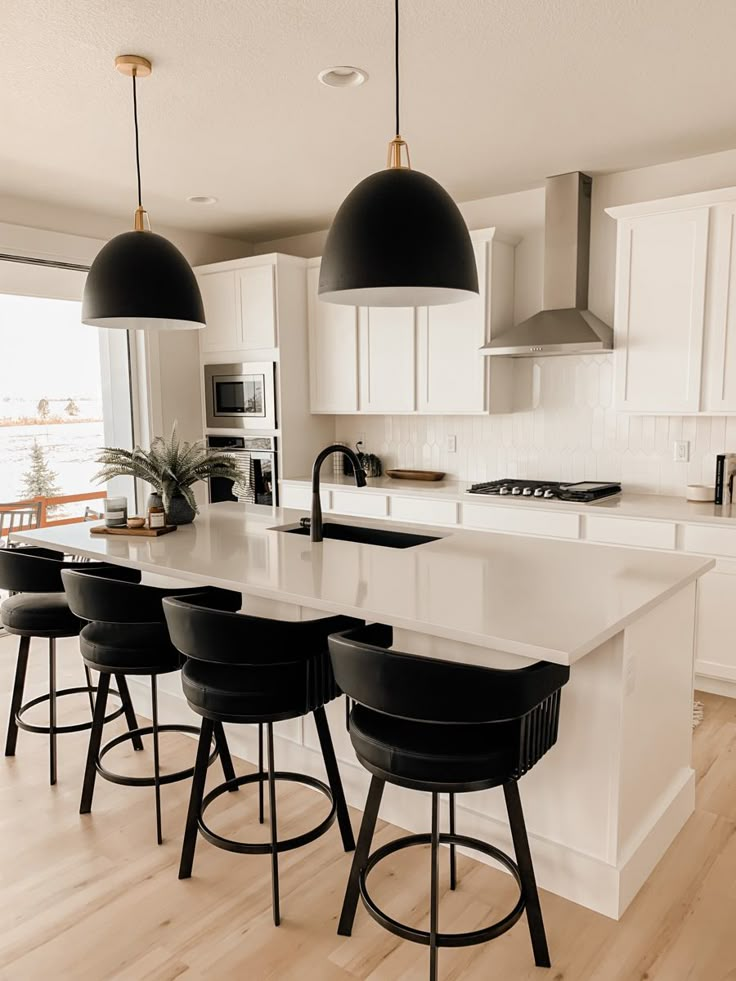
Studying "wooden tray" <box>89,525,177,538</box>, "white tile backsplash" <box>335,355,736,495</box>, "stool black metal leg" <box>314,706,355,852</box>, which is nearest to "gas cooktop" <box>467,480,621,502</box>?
"white tile backsplash" <box>335,355,736,495</box>

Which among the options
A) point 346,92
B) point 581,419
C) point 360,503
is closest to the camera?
point 346,92

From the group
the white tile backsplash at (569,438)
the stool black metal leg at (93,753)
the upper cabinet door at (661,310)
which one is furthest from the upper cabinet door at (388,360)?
the stool black metal leg at (93,753)

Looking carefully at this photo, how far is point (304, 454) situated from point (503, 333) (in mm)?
1745

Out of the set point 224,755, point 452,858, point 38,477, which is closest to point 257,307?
point 38,477

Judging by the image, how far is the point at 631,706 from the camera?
2080 mm

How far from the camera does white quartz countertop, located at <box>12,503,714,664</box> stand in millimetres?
1799

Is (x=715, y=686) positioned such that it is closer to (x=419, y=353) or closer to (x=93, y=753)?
(x=419, y=353)

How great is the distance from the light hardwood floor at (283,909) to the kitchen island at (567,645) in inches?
3.7

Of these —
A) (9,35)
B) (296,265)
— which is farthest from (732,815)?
(296,265)

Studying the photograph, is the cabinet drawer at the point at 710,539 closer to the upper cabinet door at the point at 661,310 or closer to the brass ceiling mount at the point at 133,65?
the upper cabinet door at the point at 661,310

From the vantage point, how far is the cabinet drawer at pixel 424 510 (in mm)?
4484

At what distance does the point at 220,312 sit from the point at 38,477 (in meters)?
1.74

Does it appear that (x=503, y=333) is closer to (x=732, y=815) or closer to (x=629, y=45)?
(x=629, y=45)

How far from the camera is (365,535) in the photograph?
10.1 ft
